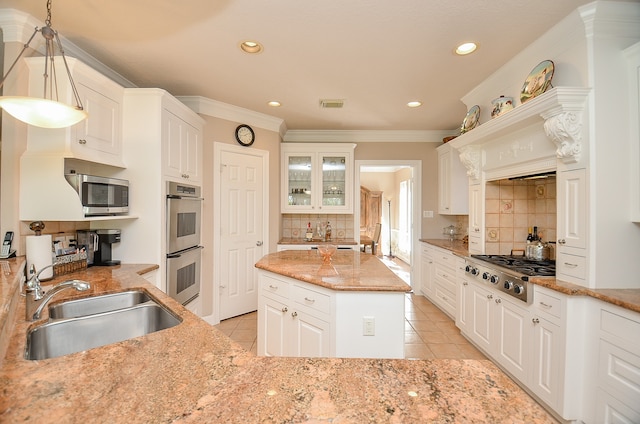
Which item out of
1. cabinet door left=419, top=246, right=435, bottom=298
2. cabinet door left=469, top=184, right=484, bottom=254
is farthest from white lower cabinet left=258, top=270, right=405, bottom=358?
cabinet door left=419, top=246, right=435, bottom=298

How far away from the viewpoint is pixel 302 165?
14.0 ft

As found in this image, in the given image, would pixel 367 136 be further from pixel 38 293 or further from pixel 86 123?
pixel 38 293

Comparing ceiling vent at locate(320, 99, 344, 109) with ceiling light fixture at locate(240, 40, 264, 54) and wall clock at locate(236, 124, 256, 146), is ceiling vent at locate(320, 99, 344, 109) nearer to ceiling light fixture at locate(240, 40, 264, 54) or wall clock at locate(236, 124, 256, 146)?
wall clock at locate(236, 124, 256, 146)

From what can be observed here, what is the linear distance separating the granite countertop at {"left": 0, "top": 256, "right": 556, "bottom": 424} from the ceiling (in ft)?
6.16

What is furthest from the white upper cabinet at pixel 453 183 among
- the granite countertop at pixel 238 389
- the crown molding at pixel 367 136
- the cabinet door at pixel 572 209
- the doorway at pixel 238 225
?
the granite countertop at pixel 238 389

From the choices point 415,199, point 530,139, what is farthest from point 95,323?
point 415,199

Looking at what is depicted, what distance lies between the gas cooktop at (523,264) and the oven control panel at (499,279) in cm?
5

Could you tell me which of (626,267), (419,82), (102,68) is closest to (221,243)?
→ (102,68)

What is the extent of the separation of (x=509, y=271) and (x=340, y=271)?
1312 millimetres

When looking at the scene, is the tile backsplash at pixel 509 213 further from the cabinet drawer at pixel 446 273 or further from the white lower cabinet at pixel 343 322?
the white lower cabinet at pixel 343 322

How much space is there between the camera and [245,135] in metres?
3.60

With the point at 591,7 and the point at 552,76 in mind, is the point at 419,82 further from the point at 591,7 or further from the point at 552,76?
the point at 591,7

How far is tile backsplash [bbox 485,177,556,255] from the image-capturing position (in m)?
2.72

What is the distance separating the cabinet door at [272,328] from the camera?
83.0 inches
